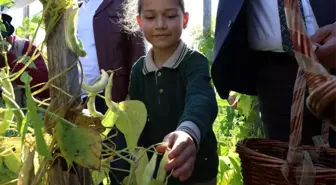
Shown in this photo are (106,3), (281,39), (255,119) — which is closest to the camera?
(281,39)

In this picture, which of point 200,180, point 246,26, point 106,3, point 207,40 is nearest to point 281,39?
point 246,26

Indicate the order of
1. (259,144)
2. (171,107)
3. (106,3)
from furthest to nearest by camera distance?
(106,3) → (171,107) → (259,144)

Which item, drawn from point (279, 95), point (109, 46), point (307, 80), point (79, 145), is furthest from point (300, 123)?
point (109, 46)

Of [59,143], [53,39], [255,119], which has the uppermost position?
[53,39]

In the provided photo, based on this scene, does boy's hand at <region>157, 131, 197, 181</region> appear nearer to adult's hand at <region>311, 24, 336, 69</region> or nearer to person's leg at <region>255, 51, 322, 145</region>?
adult's hand at <region>311, 24, 336, 69</region>

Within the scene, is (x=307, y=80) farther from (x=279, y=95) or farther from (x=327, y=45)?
(x=279, y=95)

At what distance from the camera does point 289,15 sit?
0.63 m

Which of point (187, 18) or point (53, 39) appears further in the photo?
point (187, 18)

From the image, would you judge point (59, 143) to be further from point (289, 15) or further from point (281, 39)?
point (281, 39)

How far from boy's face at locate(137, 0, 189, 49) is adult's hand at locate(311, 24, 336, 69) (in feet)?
1.16

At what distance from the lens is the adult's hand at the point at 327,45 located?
2.27ft

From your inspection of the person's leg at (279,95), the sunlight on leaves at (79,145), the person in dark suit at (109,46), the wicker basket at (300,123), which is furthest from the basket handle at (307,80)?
the person in dark suit at (109,46)

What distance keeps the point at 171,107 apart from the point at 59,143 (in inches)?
21.4

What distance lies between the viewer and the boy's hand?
23.3 inches
